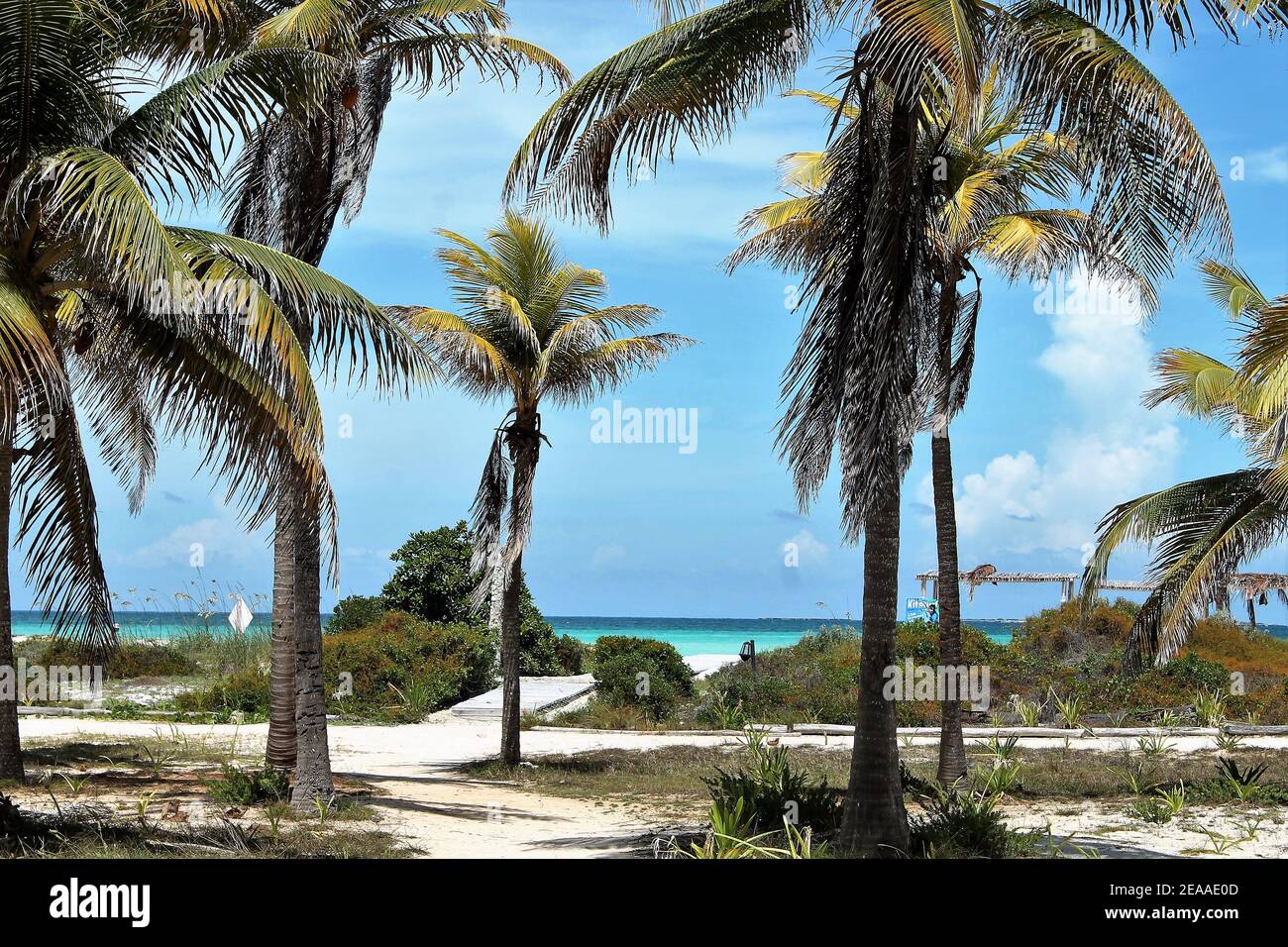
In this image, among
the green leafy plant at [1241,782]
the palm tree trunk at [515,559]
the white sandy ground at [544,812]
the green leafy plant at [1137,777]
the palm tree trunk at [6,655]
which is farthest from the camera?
the palm tree trunk at [515,559]

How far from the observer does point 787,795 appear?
1042cm

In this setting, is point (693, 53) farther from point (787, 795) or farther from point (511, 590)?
point (511, 590)

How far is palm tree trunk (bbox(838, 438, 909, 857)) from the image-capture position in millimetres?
9016

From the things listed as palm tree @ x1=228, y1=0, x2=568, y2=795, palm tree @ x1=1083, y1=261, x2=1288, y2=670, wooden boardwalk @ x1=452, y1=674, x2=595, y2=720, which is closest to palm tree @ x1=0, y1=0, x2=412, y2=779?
palm tree @ x1=228, y1=0, x2=568, y2=795

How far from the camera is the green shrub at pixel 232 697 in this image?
21.5 metres

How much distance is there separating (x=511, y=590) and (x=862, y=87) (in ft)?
29.2

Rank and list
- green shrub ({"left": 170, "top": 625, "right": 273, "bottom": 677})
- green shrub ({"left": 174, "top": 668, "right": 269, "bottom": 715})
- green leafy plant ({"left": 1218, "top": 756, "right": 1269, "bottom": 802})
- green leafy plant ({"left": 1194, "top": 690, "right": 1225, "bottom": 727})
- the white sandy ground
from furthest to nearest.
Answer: green shrub ({"left": 170, "top": 625, "right": 273, "bottom": 677}) < green shrub ({"left": 174, "top": 668, "right": 269, "bottom": 715}) < green leafy plant ({"left": 1194, "top": 690, "right": 1225, "bottom": 727}) < green leafy plant ({"left": 1218, "top": 756, "right": 1269, "bottom": 802}) < the white sandy ground

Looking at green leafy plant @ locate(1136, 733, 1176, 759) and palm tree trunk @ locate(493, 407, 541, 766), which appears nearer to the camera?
palm tree trunk @ locate(493, 407, 541, 766)

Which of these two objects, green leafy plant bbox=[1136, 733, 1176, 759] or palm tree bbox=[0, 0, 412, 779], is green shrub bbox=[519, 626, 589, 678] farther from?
palm tree bbox=[0, 0, 412, 779]

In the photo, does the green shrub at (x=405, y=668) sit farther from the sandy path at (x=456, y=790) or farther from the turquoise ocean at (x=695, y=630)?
the turquoise ocean at (x=695, y=630)

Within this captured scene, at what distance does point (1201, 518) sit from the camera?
14.8m

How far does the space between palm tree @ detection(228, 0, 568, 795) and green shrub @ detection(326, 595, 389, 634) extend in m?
14.5

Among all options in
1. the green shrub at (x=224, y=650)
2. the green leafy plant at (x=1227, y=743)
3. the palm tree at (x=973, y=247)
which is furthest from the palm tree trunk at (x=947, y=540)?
the green shrub at (x=224, y=650)

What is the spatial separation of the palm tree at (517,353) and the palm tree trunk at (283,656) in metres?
3.55
